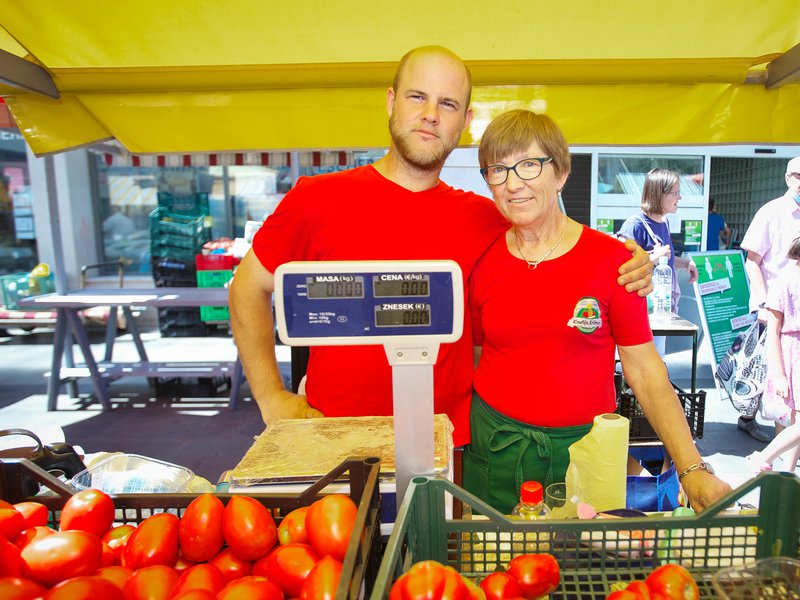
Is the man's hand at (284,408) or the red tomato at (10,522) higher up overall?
the red tomato at (10,522)

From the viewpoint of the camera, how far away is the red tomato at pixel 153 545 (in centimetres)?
89

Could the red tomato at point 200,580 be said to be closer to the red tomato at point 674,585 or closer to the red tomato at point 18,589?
the red tomato at point 18,589

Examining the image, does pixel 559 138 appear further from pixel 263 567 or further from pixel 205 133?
pixel 205 133

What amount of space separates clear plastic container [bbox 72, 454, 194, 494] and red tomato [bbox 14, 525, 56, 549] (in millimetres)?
528

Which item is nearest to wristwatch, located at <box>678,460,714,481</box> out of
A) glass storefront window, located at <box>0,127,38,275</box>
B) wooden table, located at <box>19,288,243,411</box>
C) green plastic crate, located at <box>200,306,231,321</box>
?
wooden table, located at <box>19,288,243,411</box>

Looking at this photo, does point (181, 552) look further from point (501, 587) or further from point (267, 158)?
point (267, 158)

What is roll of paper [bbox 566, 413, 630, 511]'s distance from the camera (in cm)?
120

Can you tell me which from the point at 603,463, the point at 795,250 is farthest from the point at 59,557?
the point at 795,250

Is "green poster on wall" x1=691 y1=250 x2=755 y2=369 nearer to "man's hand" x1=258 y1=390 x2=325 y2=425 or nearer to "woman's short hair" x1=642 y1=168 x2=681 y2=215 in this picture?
"woman's short hair" x1=642 y1=168 x2=681 y2=215

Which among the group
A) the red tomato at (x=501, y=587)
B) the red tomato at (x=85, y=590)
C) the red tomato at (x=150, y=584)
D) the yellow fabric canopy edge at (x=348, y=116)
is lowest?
the red tomato at (x=501, y=587)

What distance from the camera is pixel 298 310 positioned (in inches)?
33.1

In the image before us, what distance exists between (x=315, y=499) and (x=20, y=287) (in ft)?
27.2

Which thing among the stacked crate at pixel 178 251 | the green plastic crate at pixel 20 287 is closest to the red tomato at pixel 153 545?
the stacked crate at pixel 178 251

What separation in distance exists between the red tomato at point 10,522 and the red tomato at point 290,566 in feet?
1.40
